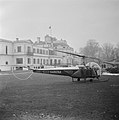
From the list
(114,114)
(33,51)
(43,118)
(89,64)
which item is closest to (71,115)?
(43,118)

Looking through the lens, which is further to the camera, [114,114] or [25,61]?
[25,61]

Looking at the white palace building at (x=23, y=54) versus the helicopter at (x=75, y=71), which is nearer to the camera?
the helicopter at (x=75, y=71)

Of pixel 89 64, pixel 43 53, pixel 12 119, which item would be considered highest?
pixel 43 53

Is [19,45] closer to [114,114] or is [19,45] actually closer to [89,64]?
[89,64]

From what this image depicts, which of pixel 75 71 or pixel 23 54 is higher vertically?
pixel 23 54

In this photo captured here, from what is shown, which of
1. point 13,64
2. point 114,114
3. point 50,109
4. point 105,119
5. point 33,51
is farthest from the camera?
point 33,51

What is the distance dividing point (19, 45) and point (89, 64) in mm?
26904

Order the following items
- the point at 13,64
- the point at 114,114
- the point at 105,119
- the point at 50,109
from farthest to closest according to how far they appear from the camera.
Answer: the point at 13,64 → the point at 50,109 → the point at 114,114 → the point at 105,119

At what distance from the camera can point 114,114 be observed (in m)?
3.95

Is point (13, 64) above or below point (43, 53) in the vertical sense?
below

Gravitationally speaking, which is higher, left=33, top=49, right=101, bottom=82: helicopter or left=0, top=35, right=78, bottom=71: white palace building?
left=0, top=35, right=78, bottom=71: white palace building

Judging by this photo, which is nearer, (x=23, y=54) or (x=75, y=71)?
(x=75, y=71)

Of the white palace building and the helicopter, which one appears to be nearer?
the helicopter

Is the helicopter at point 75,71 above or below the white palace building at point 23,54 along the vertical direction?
below
